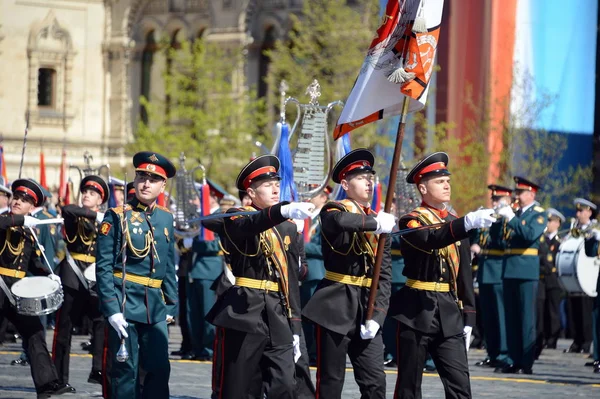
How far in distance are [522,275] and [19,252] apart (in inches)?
235

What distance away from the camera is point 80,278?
1505 cm

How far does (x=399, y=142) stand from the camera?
34.5ft

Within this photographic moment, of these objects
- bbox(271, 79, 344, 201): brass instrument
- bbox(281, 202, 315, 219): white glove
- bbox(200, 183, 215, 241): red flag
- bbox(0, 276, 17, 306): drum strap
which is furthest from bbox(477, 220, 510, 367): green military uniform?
bbox(281, 202, 315, 219): white glove

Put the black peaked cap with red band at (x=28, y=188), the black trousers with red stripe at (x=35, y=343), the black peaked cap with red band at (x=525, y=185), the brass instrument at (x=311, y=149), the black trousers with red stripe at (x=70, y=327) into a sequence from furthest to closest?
the black peaked cap with red band at (x=525, y=185)
the brass instrument at (x=311, y=149)
the black trousers with red stripe at (x=70, y=327)
the black peaked cap with red band at (x=28, y=188)
the black trousers with red stripe at (x=35, y=343)

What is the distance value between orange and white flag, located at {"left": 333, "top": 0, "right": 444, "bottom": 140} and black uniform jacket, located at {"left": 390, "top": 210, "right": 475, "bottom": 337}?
0.97 m

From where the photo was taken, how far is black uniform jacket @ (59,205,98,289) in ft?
49.2

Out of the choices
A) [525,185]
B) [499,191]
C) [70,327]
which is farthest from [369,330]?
[499,191]

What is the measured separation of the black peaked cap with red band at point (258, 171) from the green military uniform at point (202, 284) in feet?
25.0

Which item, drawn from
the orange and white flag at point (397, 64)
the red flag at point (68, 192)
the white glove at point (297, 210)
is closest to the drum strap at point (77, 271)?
the orange and white flag at point (397, 64)

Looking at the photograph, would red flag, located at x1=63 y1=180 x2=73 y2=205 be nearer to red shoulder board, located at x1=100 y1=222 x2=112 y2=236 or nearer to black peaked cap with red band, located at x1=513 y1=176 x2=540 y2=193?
black peaked cap with red band, located at x1=513 y1=176 x2=540 y2=193

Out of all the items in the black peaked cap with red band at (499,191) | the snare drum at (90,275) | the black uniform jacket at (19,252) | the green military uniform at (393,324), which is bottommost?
the green military uniform at (393,324)

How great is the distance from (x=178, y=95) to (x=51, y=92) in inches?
303

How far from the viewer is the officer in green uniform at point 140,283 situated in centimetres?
1107

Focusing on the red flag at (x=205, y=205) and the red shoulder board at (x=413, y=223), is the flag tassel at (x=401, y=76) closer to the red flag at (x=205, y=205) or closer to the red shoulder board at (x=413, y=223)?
the red shoulder board at (x=413, y=223)
